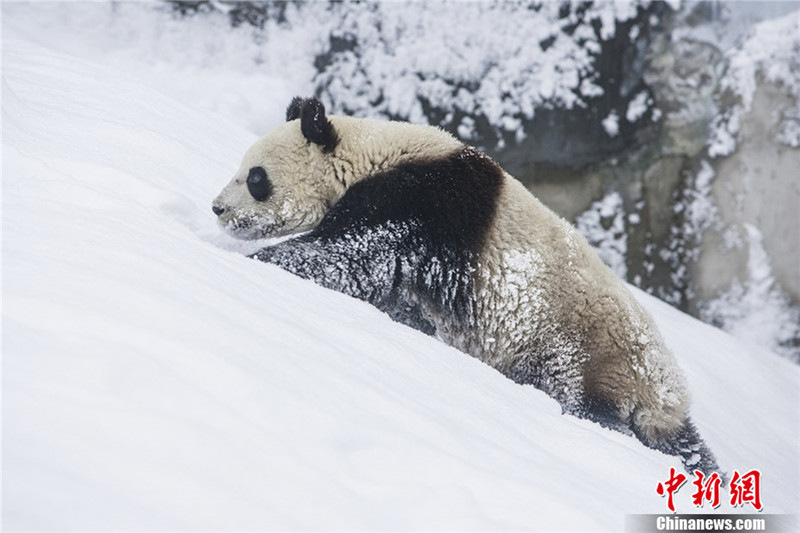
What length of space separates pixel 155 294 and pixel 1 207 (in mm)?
627

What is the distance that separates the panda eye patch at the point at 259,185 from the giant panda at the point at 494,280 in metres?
0.34

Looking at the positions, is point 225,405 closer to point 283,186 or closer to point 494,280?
point 494,280

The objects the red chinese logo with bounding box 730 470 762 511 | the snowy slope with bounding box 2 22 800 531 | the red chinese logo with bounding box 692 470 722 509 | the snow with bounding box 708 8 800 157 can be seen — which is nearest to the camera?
the snowy slope with bounding box 2 22 800 531

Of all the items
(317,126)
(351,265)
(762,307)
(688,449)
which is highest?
(762,307)

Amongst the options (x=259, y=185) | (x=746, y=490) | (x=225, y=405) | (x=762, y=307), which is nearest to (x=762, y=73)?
(x=762, y=307)

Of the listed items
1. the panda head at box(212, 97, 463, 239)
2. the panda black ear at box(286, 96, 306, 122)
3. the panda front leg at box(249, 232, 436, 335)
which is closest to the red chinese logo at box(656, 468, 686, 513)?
the panda front leg at box(249, 232, 436, 335)

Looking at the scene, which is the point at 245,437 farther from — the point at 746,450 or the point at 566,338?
the point at 746,450

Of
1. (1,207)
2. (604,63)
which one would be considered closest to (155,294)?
(1,207)

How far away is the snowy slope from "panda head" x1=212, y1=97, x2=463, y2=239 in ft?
2.43

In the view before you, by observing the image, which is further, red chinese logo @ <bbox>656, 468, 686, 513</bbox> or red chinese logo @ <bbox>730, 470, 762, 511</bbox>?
red chinese logo @ <bbox>730, 470, 762, 511</bbox>

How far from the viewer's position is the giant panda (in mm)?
3234

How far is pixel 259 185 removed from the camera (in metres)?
3.74

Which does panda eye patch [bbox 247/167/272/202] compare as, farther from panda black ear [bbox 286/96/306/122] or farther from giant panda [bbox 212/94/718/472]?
panda black ear [bbox 286/96/306/122]

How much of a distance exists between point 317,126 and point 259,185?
0.41 meters
